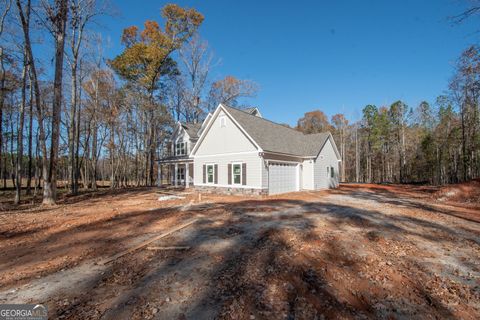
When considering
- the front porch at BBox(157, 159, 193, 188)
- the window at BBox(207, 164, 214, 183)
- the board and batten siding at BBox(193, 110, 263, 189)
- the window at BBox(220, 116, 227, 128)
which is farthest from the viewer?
the front porch at BBox(157, 159, 193, 188)

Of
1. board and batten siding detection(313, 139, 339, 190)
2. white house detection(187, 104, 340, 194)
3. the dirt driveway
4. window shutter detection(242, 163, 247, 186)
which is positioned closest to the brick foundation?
white house detection(187, 104, 340, 194)

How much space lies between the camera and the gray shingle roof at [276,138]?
1559 cm

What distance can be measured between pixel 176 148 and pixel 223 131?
10189mm

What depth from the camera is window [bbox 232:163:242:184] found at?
15.4m

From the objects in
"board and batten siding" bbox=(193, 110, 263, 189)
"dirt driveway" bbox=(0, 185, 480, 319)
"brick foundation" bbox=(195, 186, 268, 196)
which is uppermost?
"board and batten siding" bbox=(193, 110, 263, 189)

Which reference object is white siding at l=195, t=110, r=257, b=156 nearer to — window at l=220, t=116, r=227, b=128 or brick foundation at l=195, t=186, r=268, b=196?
window at l=220, t=116, r=227, b=128

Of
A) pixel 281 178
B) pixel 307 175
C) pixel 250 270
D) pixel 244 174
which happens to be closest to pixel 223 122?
pixel 244 174

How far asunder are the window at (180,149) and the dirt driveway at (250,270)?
642 inches

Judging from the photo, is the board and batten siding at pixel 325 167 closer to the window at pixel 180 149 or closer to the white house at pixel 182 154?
the white house at pixel 182 154

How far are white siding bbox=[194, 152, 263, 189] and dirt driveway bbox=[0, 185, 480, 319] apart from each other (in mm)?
6883

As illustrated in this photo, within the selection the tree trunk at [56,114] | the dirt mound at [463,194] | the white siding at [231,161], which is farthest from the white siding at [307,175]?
the tree trunk at [56,114]

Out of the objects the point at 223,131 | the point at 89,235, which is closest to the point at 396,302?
the point at 89,235

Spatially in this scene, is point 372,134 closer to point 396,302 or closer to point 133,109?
point 133,109

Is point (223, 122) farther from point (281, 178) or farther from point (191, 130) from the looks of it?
point (191, 130)
